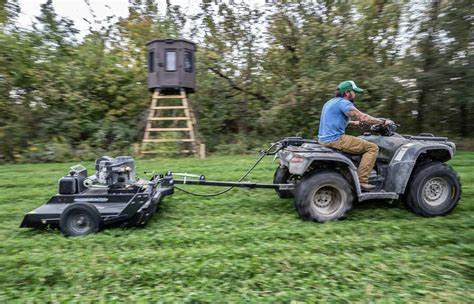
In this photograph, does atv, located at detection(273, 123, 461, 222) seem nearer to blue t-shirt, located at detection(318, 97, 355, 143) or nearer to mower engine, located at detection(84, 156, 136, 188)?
blue t-shirt, located at detection(318, 97, 355, 143)

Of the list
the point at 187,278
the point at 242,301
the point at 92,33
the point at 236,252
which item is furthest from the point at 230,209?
the point at 92,33

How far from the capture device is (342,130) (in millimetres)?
5367

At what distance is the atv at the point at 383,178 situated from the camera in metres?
5.00

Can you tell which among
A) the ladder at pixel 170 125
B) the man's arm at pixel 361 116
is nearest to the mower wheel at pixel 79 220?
the man's arm at pixel 361 116

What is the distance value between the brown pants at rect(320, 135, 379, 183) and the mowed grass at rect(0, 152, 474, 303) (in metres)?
0.54

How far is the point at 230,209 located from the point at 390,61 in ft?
33.0

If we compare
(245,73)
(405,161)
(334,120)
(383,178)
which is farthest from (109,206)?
(245,73)

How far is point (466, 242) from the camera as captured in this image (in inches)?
167

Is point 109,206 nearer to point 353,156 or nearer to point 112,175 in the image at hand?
point 112,175

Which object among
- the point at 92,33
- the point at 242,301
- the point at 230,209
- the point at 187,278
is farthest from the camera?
the point at 92,33

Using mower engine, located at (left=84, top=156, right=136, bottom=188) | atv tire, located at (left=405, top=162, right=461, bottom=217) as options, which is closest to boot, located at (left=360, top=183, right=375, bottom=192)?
atv tire, located at (left=405, top=162, right=461, bottom=217)

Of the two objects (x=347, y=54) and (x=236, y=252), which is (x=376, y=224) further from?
(x=347, y=54)

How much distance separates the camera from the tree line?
1233cm

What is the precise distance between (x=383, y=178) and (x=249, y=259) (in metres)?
2.37
